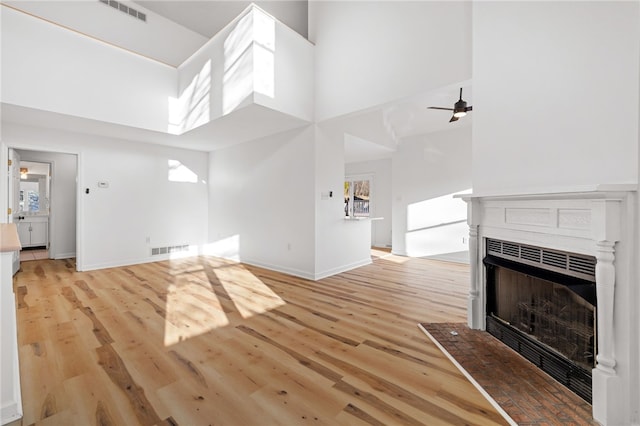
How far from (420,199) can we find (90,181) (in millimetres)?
6911

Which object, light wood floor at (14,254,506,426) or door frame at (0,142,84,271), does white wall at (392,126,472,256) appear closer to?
light wood floor at (14,254,506,426)

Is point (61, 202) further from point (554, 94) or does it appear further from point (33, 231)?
point (554, 94)

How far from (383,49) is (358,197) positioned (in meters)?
5.60

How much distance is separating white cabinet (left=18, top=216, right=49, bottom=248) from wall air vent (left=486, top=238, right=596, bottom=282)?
10.3m

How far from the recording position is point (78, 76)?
4.10 meters

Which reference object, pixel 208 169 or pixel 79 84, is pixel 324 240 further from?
pixel 79 84

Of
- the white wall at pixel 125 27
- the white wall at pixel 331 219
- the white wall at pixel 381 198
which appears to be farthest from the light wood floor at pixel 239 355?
the white wall at pixel 125 27

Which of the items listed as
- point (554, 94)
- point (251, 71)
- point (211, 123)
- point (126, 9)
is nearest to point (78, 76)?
point (211, 123)

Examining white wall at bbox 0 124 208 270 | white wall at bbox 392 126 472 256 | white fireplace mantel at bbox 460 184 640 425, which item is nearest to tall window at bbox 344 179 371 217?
white wall at bbox 392 126 472 256

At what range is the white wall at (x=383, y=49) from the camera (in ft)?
10.1

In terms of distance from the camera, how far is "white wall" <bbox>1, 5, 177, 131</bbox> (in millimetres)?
3623

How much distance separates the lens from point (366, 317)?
299 cm

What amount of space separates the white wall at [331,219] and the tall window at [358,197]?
3.36 meters

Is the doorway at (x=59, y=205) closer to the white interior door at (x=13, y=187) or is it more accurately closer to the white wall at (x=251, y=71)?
the white interior door at (x=13, y=187)
